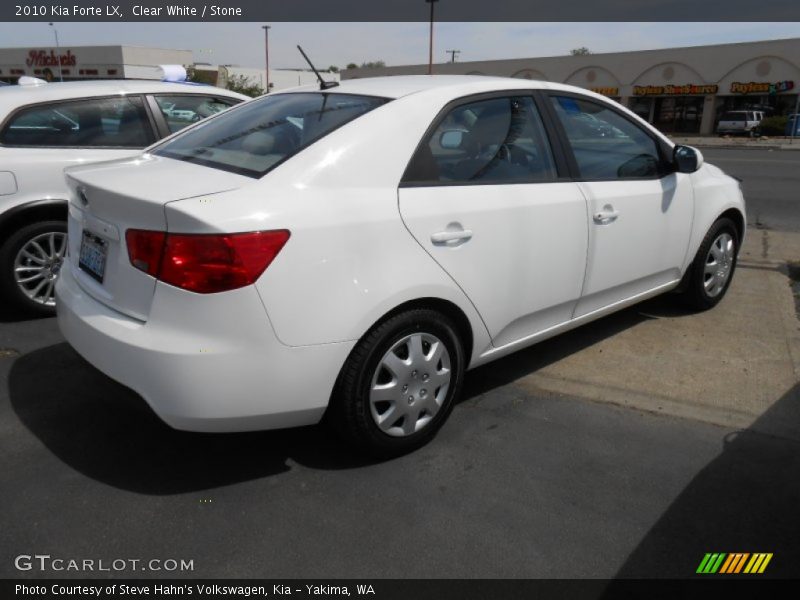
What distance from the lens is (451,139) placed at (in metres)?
3.10

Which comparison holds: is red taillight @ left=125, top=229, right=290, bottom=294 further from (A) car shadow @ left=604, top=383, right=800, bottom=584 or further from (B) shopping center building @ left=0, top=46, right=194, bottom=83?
(B) shopping center building @ left=0, top=46, right=194, bottom=83

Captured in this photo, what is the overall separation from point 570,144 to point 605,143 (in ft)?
1.65

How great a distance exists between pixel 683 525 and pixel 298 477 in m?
1.58

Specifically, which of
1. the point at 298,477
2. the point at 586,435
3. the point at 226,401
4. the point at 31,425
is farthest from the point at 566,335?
the point at 31,425

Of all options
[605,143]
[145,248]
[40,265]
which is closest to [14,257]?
[40,265]

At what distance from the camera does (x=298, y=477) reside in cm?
291

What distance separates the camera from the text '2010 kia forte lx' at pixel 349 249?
2439 mm

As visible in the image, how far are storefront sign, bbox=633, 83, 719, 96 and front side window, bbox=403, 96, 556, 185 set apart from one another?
151 ft

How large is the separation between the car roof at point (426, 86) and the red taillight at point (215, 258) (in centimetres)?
107

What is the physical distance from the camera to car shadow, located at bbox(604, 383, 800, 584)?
240 cm

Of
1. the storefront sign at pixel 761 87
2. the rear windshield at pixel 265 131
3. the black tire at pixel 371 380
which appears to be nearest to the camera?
the black tire at pixel 371 380

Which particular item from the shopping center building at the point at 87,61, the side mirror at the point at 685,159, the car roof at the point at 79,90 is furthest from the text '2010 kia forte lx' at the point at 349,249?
the shopping center building at the point at 87,61

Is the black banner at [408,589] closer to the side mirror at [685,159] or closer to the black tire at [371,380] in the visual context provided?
the black tire at [371,380]

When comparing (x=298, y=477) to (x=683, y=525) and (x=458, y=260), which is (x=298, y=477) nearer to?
(x=458, y=260)
